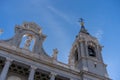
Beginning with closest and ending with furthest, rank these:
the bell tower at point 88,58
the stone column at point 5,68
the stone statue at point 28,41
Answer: the stone column at point 5,68 < the bell tower at point 88,58 < the stone statue at point 28,41

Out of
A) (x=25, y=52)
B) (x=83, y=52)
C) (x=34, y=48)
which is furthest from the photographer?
(x=83, y=52)

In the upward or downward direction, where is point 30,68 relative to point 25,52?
downward

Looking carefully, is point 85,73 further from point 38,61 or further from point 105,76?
point 38,61

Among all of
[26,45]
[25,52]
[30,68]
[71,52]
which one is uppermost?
[71,52]

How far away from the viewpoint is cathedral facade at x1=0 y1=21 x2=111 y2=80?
72.3 ft

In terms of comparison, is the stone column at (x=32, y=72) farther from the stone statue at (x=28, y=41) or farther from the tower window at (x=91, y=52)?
the tower window at (x=91, y=52)

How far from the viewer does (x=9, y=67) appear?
22250 mm

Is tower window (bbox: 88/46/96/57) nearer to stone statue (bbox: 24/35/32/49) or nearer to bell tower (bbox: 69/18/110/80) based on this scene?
bell tower (bbox: 69/18/110/80)

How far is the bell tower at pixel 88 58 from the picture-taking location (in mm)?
24500

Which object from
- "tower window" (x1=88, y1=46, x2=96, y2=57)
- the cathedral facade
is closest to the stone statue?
the cathedral facade

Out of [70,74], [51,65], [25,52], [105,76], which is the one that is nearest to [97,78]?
[105,76]

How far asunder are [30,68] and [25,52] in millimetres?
2374

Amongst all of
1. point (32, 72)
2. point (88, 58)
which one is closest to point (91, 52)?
point (88, 58)

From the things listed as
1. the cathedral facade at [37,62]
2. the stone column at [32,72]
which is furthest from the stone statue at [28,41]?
the stone column at [32,72]
